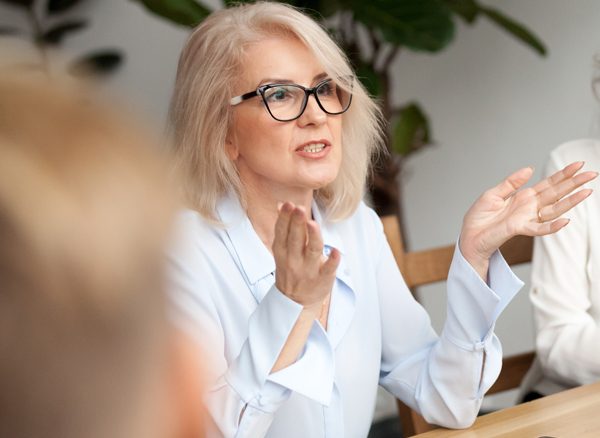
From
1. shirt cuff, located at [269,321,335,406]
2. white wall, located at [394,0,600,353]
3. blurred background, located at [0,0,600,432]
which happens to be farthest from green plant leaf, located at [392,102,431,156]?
shirt cuff, located at [269,321,335,406]

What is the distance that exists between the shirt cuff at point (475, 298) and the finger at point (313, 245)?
0.35m

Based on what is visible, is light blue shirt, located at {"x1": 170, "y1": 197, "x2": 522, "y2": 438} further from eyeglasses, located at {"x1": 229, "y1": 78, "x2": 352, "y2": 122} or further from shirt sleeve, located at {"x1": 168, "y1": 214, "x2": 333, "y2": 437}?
eyeglasses, located at {"x1": 229, "y1": 78, "x2": 352, "y2": 122}

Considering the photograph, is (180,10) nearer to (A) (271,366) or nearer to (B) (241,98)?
(B) (241,98)

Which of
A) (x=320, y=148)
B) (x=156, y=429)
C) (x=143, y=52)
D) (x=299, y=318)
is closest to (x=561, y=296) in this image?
(x=320, y=148)

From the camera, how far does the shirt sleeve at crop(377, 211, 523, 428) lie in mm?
1423

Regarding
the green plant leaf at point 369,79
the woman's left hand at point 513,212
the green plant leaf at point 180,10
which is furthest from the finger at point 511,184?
the green plant leaf at point 180,10

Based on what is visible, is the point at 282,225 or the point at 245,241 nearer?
the point at 282,225

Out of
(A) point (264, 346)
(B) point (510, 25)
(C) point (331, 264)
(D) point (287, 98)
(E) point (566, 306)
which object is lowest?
(E) point (566, 306)

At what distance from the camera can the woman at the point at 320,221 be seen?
144 centimetres

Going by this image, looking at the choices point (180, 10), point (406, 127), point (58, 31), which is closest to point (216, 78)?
point (180, 10)

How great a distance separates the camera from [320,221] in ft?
5.48

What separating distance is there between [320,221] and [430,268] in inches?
11.5

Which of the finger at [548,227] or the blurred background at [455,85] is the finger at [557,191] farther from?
the blurred background at [455,85]

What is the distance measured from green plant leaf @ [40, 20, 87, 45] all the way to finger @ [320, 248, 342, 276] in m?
2.43
